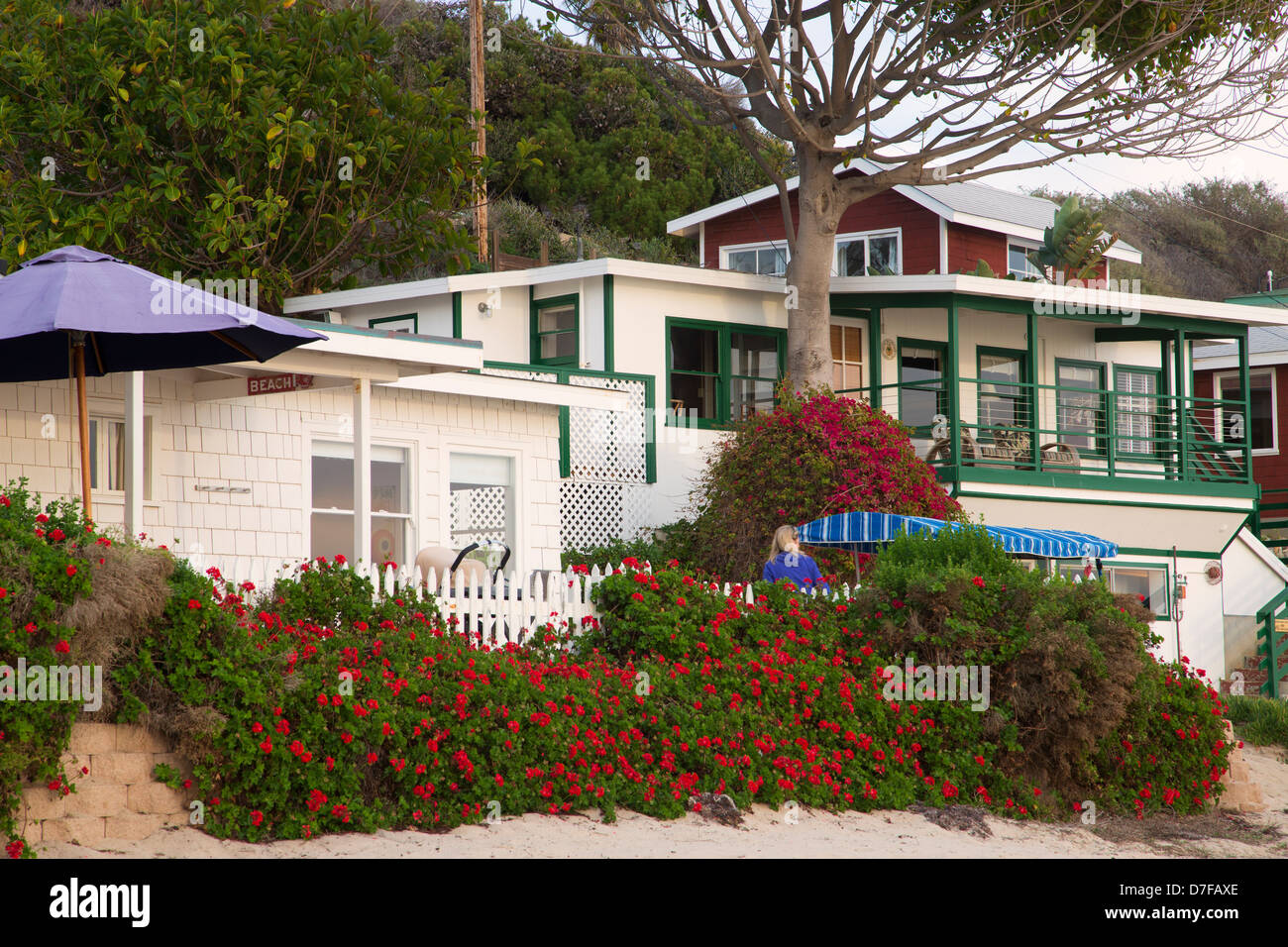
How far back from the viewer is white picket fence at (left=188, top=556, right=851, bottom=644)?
409 inches

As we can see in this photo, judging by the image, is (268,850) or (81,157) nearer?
(268,850)

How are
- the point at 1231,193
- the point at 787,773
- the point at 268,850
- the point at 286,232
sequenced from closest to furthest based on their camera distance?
1. the point at 268,850
2. the point at 787,773
3. the point at 286,232
4. the point at 1231,193

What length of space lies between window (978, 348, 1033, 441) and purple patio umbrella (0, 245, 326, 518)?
15007 millimetres

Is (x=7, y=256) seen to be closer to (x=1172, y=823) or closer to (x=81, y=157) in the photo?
(x=81, y=157)

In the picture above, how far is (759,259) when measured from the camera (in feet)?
90.2

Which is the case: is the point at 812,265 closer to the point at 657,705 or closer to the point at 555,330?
the point at 555,330

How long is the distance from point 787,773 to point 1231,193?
55561 mm

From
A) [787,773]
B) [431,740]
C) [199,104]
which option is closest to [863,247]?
[199,104]

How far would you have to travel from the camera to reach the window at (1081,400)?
25.2 m

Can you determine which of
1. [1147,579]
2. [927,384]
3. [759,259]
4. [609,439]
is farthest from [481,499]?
[1147,579]

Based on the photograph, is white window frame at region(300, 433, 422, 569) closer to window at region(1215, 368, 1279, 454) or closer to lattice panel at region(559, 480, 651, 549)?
lattice panel at region(559, 480, 651, 549)

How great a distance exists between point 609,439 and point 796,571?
22.0 feet

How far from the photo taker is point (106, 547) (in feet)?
26.1

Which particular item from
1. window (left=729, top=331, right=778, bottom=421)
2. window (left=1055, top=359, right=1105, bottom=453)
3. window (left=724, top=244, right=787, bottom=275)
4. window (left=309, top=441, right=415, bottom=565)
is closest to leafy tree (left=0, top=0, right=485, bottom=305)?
window (left=729, top=331, right=778, bottom=421)
